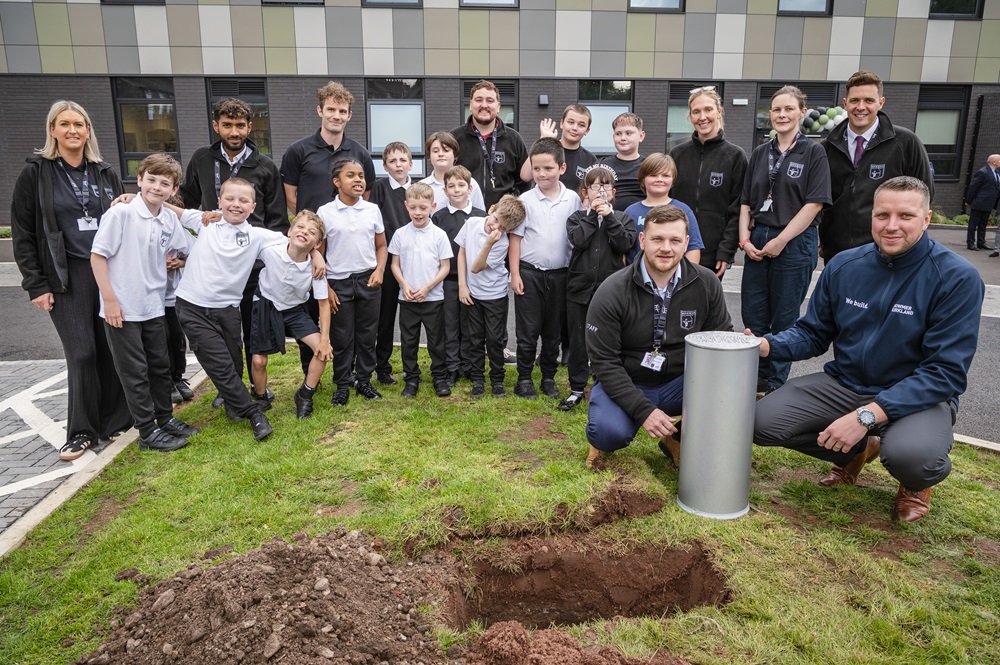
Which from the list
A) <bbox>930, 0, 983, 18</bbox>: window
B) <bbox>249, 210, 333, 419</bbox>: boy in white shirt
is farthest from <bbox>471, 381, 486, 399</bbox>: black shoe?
<bbox>930, 0, 983, 18</bbox>: window

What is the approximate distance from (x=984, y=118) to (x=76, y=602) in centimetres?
2274

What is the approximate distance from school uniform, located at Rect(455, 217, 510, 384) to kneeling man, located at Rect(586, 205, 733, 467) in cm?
158

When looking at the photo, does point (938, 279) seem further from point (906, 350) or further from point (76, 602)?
point (76, 602)

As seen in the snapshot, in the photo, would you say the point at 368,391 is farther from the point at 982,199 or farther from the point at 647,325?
the point at 982,199

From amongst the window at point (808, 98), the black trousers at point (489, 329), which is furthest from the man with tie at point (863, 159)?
the window at point (808, 98)

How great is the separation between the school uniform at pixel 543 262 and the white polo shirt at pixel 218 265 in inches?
83.9

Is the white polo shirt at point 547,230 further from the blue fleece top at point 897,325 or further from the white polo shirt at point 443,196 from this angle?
the blue fleece top at point 897,325

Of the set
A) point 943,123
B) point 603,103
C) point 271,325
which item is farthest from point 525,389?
point 943,123

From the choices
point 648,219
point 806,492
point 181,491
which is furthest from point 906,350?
point 181,491

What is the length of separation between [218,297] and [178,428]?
103 cm

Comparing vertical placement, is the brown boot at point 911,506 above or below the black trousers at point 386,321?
below

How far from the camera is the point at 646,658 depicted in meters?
3.01

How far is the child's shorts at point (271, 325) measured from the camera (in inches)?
223

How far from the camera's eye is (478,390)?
6164 mm
